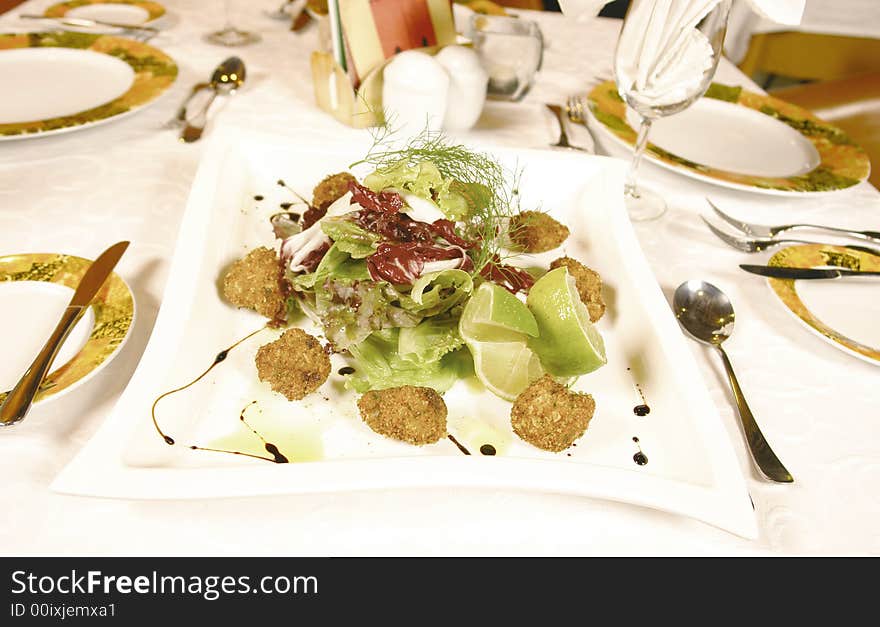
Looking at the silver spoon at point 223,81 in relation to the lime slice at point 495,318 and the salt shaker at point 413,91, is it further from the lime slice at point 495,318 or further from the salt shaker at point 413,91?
the lime slice at point 495,318

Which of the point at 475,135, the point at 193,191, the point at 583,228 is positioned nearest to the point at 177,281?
the point at 193,191

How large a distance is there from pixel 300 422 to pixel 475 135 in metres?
1.22

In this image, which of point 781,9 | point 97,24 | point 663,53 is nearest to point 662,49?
point 663,53

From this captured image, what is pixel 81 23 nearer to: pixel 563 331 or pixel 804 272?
pixel 563 331

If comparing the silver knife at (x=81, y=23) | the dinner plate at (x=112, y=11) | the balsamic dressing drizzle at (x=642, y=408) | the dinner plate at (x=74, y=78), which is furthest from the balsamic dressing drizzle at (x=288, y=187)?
the dinner plate at (x=112, y=11)

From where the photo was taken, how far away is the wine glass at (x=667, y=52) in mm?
1372

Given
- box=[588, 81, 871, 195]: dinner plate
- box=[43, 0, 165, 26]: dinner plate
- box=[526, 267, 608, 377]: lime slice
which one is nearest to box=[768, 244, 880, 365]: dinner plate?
box=[588, 81, 871, 195]: dinner plate

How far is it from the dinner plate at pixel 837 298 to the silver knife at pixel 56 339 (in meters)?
1.32

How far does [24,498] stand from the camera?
900 millimetres

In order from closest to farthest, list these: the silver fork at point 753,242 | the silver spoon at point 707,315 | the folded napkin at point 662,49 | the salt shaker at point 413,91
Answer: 1. the silver spoon at point 707,315
2. the folded napkin at point 662,49
3. the silver fork at point 753,242
4. the salt shaker at point 413,91

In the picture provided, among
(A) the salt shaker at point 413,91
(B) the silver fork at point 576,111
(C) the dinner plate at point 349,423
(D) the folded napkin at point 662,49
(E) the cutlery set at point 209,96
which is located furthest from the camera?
(B) the silver fork at point 576,111

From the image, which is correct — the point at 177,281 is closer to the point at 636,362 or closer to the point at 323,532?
the point at 323,532

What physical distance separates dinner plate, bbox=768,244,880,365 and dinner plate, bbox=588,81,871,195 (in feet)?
0.91

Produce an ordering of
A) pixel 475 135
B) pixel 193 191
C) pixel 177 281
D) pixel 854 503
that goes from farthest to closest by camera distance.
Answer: pixel 475 135, pixel 193 191, pixel 177 281, pixel 854 503
